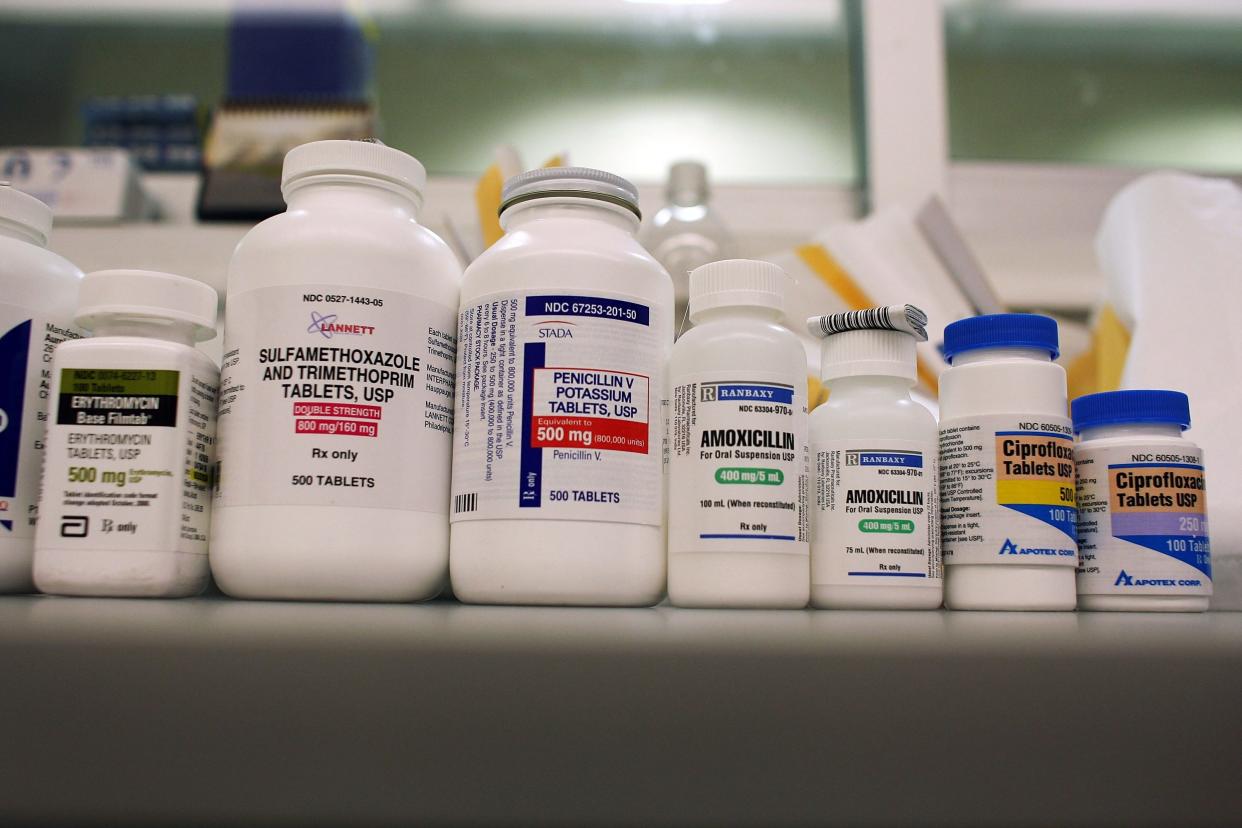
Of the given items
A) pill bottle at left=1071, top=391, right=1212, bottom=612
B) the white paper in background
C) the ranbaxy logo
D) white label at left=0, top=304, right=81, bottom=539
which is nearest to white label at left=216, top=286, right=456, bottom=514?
the ranbaxy logo

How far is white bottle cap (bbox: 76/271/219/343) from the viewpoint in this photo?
18.5 inches

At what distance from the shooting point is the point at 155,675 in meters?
0.26

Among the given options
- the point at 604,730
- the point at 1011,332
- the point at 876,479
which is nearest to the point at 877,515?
the point at 876,479

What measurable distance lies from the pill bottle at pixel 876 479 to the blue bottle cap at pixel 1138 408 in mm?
104

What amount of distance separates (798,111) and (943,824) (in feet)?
4.91

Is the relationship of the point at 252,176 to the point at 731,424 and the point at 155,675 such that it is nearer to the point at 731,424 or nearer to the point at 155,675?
the point at 731,424

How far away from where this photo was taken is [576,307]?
18.1 inches

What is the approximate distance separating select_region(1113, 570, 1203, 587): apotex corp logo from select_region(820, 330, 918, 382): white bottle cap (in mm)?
151

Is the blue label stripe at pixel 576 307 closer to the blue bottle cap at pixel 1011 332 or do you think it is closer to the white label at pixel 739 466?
the white label at pixel 739 466

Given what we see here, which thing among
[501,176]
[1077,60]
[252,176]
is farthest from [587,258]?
[1077,60]

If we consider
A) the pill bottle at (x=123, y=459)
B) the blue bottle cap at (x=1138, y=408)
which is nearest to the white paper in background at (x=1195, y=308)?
the blue bottle cap at (x=1138, y=408)

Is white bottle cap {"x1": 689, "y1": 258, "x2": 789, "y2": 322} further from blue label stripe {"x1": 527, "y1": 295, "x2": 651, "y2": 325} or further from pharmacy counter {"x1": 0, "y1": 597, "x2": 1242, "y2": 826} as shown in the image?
pharmacy counter {"x1": 0, "y1": 597, "x2": 1242, "y2": 826}

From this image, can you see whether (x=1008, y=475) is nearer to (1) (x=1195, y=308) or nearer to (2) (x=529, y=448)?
(2) (x=529, y=448)

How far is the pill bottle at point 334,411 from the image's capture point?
0.44 metres
